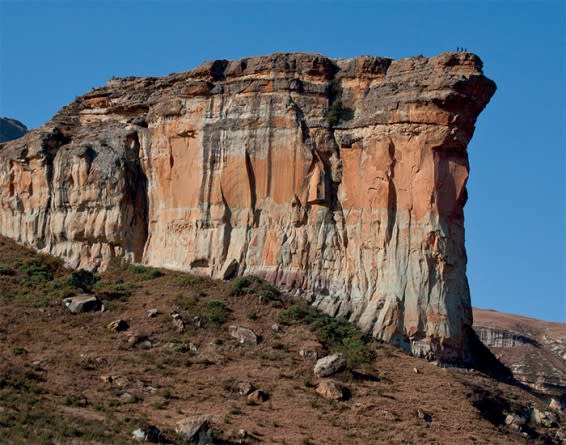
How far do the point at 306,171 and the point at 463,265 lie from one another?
6389 mm

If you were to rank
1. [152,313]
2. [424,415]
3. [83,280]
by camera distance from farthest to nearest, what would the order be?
[83,280], [152,313], [424,415]

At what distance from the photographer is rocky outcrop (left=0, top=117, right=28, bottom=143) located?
89.8 metres

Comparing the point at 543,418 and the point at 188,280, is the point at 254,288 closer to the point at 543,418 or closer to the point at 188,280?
the point at 188,280

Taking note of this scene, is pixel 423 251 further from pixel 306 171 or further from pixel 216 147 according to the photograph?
pixel 216 147

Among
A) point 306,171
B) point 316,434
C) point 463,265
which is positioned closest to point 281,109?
point 306,171

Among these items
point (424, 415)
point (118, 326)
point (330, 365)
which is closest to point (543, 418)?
point (424, 415)

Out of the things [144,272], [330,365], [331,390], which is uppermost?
[144,272]

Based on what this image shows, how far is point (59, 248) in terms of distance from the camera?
158ft

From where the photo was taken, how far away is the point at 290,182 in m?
42.9

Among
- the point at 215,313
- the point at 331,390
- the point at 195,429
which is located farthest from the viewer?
the point at 215,313

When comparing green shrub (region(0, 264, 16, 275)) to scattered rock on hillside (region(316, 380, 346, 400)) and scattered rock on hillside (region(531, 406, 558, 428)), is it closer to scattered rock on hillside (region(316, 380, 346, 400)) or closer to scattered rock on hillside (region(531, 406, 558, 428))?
scattered rock on hillside (region(316, 380, 346, 400))

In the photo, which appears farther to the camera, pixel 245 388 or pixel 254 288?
pixel 254 288

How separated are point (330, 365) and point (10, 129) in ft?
199

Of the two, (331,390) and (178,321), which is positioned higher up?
(178,321)
